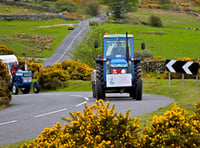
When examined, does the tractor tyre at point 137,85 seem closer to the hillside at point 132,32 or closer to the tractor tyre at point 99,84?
the tractor tyre at point 99,84

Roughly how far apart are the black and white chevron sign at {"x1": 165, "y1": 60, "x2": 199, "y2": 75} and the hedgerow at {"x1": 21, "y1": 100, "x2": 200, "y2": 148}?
16953 mm

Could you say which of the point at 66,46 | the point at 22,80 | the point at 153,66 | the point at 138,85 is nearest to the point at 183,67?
the point at 138,85

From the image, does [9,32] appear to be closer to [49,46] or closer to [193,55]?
[49,46]

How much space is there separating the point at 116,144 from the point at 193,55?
56.0 meters

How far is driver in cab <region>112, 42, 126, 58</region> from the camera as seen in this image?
18594 millimetres

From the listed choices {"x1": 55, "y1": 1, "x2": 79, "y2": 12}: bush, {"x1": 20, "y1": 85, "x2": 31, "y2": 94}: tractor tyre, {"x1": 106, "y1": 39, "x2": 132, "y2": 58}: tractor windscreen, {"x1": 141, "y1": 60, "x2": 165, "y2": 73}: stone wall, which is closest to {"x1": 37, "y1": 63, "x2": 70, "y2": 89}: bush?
{"x1": 20, "y1": 85, "x2": 31, "y2": 94}: tractor tyre

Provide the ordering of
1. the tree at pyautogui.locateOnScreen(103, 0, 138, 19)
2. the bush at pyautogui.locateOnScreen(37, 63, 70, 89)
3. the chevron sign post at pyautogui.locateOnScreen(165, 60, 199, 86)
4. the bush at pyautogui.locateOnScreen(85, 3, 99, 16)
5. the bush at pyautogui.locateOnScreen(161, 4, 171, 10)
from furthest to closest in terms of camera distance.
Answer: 1. the bush at pyautogui.locateOnScreen(161, 4, 171, 10)
2. the bush at pyautogui.locateOnScreen(85, 3, 99, 16)
3. the tree at pyautogui.locateOnScreen(103, 0, 138, 19)
4. the bush at pyautogui.locateOnScreen(37, 63, 70, 89)
5. the chevron sign post at pyautogui.locateOnScreen(165, 60, 199, 86)

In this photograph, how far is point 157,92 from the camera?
24.2 meters

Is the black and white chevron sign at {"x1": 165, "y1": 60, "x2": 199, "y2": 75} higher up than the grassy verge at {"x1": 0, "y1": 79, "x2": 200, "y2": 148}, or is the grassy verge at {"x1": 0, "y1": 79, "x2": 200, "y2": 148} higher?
the black and white chevron sign at {"x1": 165, "y1": 60, "x2": 199, "y2": 75}

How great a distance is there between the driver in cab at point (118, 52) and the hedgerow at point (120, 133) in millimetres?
12531

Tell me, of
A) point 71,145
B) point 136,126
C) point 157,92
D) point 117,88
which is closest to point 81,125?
point 71,145

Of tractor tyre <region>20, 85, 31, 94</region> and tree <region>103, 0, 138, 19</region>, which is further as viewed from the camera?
tree <region>103, 0, 138, 19</region>

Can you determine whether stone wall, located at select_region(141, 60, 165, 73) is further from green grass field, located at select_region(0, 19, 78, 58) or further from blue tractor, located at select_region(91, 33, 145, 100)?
green grass field, located at select_region(0, 19, 78, 58)

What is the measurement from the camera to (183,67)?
2355 cm
